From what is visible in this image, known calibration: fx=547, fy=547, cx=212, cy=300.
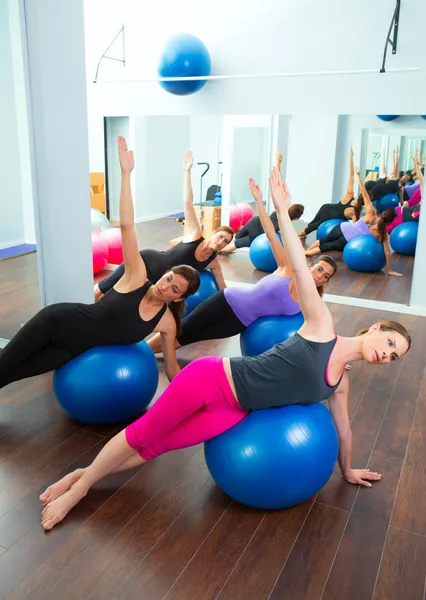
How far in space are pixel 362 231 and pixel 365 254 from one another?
1.49ft

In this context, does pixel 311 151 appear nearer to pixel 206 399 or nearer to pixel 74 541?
pixel 206 399

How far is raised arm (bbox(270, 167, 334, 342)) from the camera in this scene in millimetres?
2088

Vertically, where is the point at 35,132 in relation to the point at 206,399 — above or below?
above

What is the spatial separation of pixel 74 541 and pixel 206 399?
0.74 metres

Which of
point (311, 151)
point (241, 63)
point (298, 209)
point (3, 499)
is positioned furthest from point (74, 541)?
point (311, 151)

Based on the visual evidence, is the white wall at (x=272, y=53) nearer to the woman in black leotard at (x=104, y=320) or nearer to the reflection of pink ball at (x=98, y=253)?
the reflection of pink ball at (x=98, y=253)

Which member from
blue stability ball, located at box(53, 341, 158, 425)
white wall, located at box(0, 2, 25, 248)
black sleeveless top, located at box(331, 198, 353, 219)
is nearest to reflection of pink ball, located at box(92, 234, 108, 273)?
white wall, located at box(0, 2, 25, 248)

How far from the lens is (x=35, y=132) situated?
3455 mm

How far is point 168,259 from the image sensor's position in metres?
4.25

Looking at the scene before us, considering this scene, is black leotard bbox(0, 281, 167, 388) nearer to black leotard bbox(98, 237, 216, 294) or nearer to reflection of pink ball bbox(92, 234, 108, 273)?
black leotard bbox(98, 237, 216, 294)

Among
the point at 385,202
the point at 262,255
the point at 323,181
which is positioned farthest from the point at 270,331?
the point at 385,202

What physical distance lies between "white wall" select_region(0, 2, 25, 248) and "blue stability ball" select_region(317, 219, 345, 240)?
4440 millimetres

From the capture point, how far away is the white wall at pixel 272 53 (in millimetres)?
5484

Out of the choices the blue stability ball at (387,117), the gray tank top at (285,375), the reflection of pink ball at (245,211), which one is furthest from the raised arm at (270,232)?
the reflection of pink ball at (245,211)
